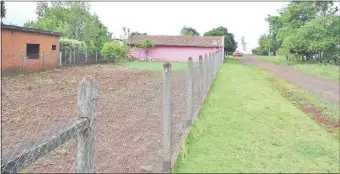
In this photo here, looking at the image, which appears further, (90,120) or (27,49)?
(27,49)

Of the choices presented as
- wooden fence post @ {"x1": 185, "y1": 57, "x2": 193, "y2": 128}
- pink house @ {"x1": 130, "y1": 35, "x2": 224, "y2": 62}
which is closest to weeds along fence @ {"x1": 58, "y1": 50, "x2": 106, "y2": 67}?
pink house @ {"x1": 130, "y1": 35, "x2": 224, "y2": 62}

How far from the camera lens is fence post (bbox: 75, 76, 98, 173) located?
2541 millimetres

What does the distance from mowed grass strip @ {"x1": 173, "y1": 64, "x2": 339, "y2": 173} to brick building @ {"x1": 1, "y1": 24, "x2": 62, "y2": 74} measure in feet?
49.0

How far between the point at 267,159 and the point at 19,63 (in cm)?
1941

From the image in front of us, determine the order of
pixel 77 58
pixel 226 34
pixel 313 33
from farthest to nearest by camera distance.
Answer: pixel 226 34
pixel 313 33
pixel 77 58

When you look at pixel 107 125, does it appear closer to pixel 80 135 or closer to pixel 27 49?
pixel 80 135

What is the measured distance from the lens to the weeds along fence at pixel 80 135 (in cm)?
217

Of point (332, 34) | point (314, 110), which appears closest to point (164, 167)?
point (314, 110)

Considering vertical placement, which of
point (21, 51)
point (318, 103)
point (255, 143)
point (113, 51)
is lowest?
point (255, 143)

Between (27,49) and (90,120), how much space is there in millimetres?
23158

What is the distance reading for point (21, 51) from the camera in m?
22.2

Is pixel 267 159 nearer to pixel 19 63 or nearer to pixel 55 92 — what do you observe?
pixel 55 92

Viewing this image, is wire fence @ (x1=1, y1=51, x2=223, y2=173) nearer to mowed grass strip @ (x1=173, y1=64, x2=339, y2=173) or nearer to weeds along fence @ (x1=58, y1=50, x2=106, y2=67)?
mowed grass strip @ (x1=173, y1=64, x2=339, y2=173)

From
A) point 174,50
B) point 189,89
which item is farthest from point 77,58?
point 189,89
